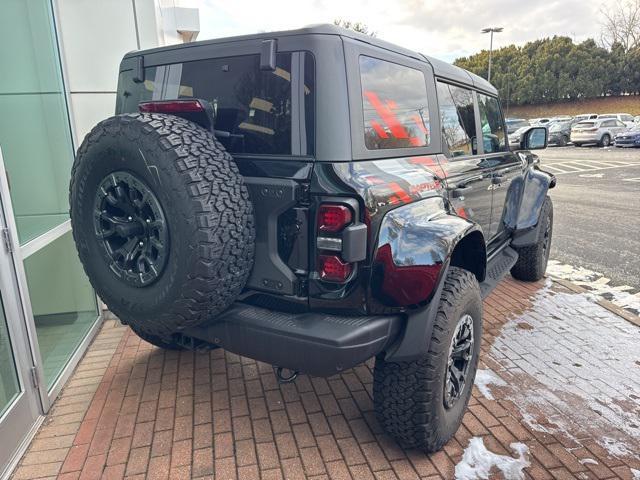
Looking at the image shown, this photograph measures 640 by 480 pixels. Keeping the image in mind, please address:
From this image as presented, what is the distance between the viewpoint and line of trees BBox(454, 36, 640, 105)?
3994 centimetres

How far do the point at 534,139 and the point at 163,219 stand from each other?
13.4ft

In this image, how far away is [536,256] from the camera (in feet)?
16.2

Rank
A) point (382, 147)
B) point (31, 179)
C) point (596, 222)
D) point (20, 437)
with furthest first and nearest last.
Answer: point (596, 222)
point (31, 179)
point (20, 437)
point (382, 147)

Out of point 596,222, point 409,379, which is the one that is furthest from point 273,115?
point 596,222

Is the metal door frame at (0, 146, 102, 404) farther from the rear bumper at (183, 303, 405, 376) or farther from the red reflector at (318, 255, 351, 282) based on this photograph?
the red reflector at (318, 255, 351, 282)

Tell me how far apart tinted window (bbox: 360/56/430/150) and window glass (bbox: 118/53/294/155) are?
385 mm

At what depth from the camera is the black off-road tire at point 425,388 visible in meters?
2.28

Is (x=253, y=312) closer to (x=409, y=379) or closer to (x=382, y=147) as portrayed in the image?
(x=409, y=379)

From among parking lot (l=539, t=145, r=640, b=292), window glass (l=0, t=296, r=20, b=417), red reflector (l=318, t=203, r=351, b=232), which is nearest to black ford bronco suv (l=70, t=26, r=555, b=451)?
red reflector (l=318, t=203, r=351, b=232)

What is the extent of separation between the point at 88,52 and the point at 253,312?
3.07 meters

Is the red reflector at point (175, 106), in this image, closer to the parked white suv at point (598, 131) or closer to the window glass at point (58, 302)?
the window glass at point (58, 302)

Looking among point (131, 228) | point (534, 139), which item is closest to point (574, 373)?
point (534, 139)

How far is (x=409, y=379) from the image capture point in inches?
90.0

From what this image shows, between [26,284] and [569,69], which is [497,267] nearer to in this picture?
[26,284]
